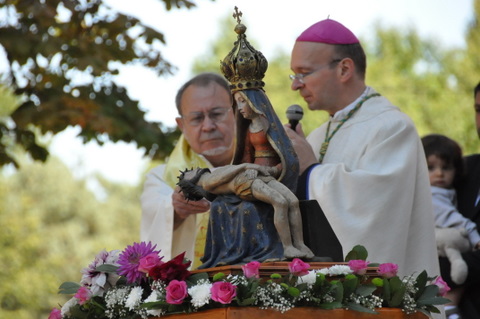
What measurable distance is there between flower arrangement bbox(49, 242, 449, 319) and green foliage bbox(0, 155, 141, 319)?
18351 mm

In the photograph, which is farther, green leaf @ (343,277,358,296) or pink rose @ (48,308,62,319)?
pink rose @ (48,308,62,319)

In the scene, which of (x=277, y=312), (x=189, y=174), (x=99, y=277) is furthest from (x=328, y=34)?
(x=277, y=312)

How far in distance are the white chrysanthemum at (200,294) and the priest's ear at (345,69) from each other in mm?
2060

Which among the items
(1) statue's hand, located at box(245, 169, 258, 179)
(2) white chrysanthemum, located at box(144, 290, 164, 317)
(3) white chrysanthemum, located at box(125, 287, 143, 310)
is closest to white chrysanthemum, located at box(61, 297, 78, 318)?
(3) white chrysanthemum, located at box(125, 287, 143, 310)

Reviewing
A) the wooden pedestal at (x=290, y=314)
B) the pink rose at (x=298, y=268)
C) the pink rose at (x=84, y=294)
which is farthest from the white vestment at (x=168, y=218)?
the pink rose at (x=298, y=268)

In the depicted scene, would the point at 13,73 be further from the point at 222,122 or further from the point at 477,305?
the point at 477,305

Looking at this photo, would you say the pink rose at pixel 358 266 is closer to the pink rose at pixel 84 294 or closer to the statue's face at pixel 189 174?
the statue's face at pixel 189 174

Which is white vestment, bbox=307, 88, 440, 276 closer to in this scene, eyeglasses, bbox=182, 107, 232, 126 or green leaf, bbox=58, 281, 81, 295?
eyeglasses, bbox=182, 107, 232, 126

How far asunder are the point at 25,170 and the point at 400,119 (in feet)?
82.5

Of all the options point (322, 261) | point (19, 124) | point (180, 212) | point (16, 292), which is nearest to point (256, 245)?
point (322, 261)

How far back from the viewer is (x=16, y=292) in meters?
24.7

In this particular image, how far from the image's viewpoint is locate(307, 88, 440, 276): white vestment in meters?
5.46

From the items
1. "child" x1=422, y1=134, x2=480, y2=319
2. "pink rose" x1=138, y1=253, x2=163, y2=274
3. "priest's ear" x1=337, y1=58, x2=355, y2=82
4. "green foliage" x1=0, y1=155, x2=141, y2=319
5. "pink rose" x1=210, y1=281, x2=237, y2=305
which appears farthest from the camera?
"green foliage" x1=0, y1=155, x2=141, y2=319

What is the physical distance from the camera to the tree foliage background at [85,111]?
9594 millimetres
